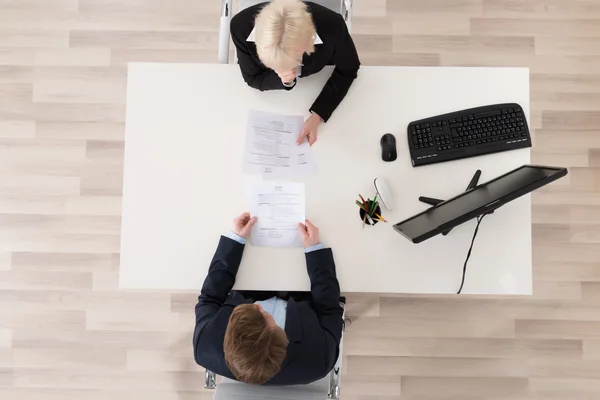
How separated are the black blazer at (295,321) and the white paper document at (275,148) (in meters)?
0.29

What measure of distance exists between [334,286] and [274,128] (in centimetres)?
60

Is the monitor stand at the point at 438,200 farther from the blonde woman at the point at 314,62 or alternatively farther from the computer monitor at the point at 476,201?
the blonde woman at the point at 314,62

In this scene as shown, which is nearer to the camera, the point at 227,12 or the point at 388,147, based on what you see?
the point at 388,147

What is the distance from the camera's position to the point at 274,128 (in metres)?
1.68

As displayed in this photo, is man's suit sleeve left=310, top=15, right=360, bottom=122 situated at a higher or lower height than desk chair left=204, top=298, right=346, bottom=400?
higher

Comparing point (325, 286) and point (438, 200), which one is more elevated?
point (438, 200)

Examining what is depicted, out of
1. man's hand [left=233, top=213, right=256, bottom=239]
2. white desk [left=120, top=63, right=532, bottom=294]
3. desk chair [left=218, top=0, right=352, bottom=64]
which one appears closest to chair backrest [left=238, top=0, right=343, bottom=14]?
desk chair [left=218, top=0, right=352, bottom=64]

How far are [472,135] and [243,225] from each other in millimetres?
866

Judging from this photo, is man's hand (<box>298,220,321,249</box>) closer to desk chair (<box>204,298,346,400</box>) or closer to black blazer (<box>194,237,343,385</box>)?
black blazer (<box>194,237,343,385</box>)

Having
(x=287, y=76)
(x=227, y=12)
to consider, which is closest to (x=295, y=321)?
(x=287, y=76)

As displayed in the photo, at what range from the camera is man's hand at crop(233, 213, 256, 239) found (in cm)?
160

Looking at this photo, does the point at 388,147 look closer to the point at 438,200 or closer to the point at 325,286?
the point at 438,200

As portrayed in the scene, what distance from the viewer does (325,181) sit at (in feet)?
5.44

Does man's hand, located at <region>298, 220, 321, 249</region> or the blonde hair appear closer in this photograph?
the blonde hair
